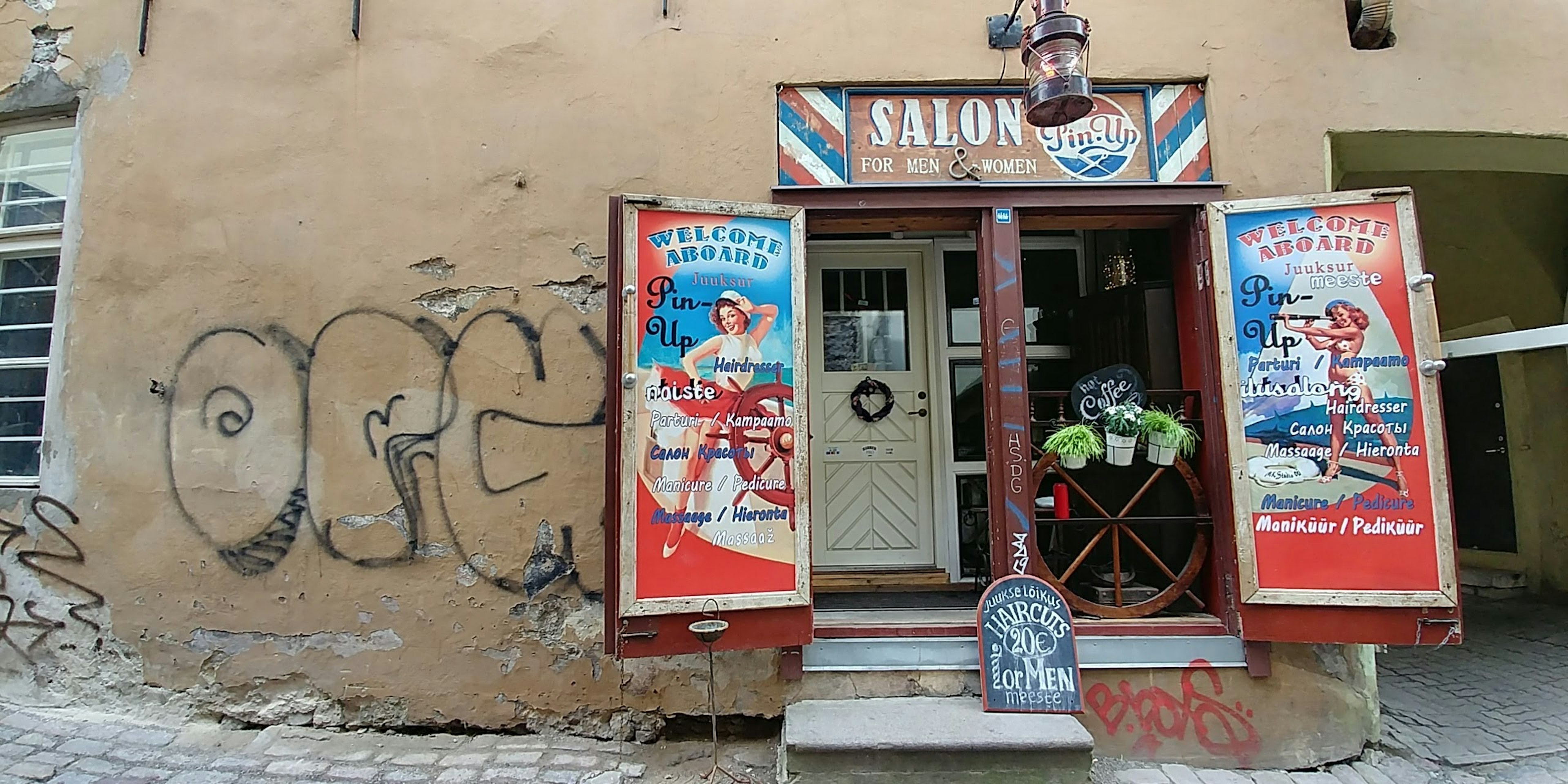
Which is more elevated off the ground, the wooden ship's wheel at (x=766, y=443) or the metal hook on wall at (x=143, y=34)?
the metal hook on wall at (x=143, y=34)

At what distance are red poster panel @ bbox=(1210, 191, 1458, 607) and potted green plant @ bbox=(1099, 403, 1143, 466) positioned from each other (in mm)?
369

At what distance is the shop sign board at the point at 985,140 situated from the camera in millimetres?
3518

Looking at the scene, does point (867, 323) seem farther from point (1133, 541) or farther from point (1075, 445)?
point (1133, 541)

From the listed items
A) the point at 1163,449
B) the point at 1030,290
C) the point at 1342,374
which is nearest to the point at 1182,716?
the point at 1163,449

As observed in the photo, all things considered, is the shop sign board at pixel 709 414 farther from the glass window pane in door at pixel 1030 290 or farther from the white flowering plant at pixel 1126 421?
the glass window pane in door at pixel 1030 290

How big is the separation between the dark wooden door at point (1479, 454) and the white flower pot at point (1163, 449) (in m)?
4.28

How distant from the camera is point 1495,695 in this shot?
12.3ft

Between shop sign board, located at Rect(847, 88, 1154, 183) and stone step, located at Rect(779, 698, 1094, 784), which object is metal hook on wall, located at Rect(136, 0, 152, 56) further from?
stone step, located at Rect(779, 698, 1094, 784)

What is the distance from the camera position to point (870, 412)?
4.64 m

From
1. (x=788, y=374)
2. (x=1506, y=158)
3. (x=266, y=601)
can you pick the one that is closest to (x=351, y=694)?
(x=266, y=601)

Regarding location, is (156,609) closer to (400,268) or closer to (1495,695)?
(400,268)

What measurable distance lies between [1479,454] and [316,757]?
8.38 meters

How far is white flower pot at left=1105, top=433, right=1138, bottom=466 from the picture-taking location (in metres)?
3.38

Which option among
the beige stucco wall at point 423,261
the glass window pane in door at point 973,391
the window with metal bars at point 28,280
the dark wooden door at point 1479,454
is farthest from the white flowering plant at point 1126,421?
the window with metal bars at point 28,280
